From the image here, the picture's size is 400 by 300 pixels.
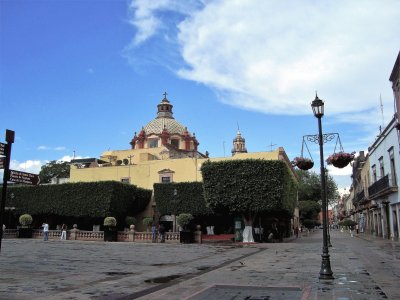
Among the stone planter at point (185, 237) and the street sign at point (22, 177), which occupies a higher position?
the street sign at point (22, 177)

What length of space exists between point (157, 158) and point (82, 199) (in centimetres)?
1476

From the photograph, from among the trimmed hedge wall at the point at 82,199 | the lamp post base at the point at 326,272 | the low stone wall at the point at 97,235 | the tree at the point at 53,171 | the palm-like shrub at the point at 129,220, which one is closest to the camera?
the lamp post base at the point at 326,272

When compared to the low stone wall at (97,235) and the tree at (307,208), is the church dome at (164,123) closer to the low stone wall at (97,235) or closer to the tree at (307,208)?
the tree at (307,208)

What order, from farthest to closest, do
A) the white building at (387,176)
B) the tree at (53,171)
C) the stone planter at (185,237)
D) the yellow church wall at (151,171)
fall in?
the tree at (53,171) → the yellow church wall at (151,171) → the stone planter at (185,237) → the white building at (387,176)

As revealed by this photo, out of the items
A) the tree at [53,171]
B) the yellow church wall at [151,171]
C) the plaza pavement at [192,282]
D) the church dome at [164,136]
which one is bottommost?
the plaza pavement at [192,282]

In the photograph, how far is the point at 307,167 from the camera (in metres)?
12.4

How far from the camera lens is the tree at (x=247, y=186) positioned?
106 ft

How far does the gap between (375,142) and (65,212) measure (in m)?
29.5

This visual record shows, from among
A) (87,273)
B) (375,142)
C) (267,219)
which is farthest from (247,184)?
(87,273)

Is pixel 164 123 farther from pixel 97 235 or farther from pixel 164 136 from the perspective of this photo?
pixel 97 235

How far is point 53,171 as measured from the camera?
225ft

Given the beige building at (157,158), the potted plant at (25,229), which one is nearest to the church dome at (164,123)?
the beige building at (157,158)

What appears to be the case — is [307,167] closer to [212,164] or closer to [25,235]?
[212,164]

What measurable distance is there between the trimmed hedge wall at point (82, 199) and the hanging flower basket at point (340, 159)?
30.2 metres
